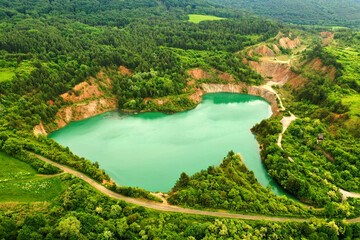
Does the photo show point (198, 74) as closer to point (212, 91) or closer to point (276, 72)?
point (212, 91)

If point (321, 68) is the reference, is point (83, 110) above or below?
below

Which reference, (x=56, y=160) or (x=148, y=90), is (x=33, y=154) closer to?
(x=56, y=160)

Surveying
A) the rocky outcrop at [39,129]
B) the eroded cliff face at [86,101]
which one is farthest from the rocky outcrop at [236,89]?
the rocky outcrop at [39,129]

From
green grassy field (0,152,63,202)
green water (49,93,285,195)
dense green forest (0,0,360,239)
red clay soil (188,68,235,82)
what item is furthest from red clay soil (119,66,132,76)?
green grassy field (0,152,63,202)

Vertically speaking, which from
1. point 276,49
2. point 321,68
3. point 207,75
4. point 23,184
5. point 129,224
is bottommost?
point 129,224

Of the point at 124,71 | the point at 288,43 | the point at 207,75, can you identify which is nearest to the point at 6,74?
the point at 124,71

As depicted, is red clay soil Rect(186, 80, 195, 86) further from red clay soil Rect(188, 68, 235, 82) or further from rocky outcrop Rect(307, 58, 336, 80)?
rocky outcrop Rect(307, 58, 336, 80)
